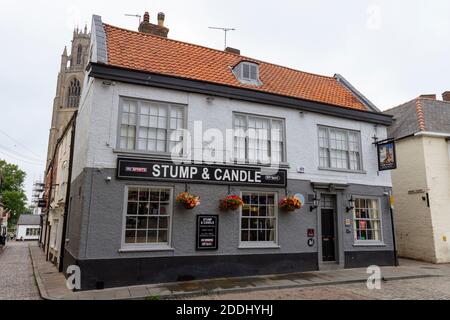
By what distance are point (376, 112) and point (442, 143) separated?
521 cm

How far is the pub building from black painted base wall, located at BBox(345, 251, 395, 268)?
52mm

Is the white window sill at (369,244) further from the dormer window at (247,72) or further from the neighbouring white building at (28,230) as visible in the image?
the neighbouring white building at (28,230)

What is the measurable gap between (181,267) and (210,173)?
340 cm

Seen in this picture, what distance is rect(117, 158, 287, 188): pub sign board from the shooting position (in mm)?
10805

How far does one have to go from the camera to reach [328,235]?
14.0 metres

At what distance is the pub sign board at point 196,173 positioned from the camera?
10.8 metres

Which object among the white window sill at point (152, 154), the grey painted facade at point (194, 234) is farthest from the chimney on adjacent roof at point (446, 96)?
the white window sill at point (152, 154)

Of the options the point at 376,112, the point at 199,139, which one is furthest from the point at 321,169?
the point at 199,139

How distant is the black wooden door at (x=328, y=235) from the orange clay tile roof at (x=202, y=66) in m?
5.04

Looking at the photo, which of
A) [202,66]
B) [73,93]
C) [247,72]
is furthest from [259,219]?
[73,93]

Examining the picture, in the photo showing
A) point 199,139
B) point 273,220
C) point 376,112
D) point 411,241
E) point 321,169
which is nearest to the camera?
point 199,139

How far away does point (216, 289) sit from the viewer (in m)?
9.80

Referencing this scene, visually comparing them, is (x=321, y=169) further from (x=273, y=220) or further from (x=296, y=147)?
(x=273, y=220)
